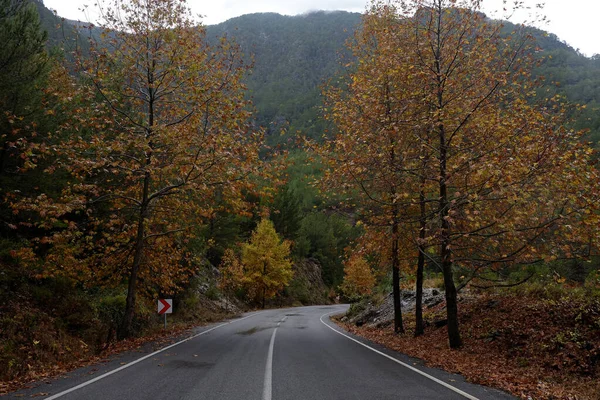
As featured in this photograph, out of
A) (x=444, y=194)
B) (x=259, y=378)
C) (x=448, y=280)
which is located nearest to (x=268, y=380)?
(x=259, y=378)

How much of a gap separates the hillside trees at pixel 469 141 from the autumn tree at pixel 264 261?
32888 millimetres

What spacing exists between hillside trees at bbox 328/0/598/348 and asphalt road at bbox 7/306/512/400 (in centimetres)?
332

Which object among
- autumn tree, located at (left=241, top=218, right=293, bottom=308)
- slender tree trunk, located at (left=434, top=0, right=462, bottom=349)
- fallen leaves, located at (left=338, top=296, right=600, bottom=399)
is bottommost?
autumn tree, located at (left=241, top=218, right=293, bottom=308)

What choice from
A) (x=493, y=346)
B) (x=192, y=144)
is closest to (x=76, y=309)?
(x=192, y=144)

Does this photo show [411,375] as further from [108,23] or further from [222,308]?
[222,308]

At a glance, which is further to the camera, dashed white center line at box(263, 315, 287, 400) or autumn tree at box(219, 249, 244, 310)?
autumn tree at box(219, 249, 244, 310)

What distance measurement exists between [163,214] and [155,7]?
7.62 meters

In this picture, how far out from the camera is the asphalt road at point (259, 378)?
656 cm

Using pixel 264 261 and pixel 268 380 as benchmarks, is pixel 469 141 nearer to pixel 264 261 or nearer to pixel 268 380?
pixel 268 380

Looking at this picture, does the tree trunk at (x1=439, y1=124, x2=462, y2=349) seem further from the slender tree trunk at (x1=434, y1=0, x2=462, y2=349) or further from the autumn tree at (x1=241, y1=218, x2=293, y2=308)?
the autumn tree at (x1=241, y1=218, x2=293, y2=308)

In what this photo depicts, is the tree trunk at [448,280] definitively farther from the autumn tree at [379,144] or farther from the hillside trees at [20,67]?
the hillside trees at [20,67]

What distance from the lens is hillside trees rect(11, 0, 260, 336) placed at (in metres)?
12.7

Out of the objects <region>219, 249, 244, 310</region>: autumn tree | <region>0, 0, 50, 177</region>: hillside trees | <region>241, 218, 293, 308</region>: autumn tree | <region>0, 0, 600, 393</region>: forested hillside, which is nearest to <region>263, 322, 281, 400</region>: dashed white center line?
<region>0, 0, 600, 393</region>: forested hillside

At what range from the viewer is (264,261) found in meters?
44.9
